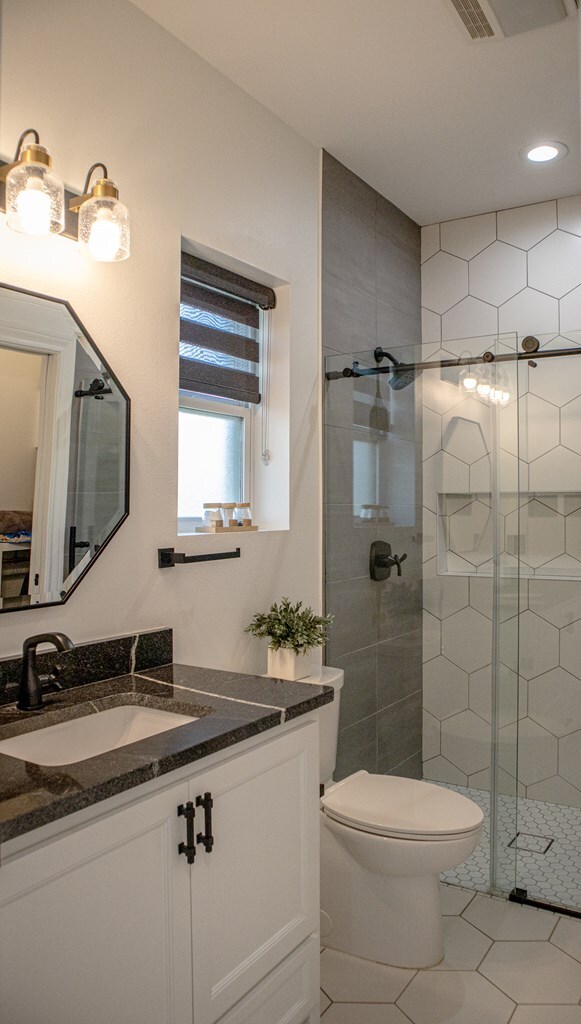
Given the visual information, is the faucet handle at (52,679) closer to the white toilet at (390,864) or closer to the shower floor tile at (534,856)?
the white toilet at (390,864)

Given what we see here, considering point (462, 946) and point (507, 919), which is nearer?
point (462, 946)

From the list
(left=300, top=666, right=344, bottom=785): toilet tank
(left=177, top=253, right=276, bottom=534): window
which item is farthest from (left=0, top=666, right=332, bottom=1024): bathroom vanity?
(left=177, top=253, right=276, bottom=534): window

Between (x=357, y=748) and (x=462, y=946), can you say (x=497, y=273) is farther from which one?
(x=462, y=946)

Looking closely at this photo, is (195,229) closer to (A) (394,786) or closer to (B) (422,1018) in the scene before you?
(A) (394,786)

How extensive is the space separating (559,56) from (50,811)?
2.42 metres

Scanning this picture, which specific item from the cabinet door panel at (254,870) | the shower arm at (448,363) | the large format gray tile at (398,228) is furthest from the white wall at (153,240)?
the large format gray tile at (398,228)

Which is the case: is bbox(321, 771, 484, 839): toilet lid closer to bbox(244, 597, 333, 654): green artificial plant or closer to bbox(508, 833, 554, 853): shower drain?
bbox(244, 597, 333, 654): green artificial plant

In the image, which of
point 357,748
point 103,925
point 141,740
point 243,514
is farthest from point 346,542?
point 103,925

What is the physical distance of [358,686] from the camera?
288 centimetres

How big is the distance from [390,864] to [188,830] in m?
0.98

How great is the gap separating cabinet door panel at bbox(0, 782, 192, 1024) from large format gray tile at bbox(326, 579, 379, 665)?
1.48m

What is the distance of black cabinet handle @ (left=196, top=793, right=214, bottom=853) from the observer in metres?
1.37

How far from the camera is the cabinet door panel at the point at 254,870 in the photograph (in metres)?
1.40

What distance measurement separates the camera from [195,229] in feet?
7.06
